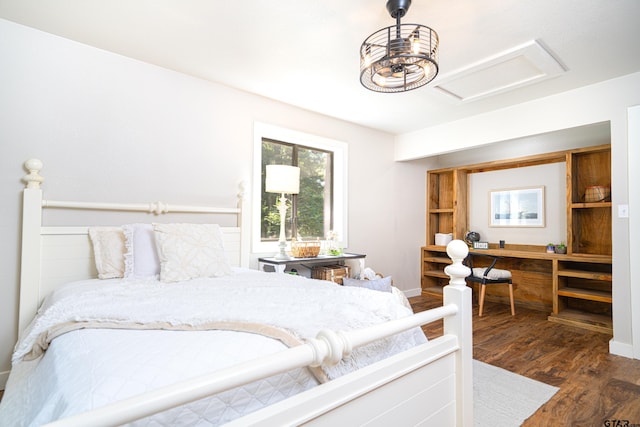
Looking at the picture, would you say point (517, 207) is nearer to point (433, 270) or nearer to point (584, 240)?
point (584, 240)

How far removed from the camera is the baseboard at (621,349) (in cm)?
269

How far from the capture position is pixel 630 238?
106 inches

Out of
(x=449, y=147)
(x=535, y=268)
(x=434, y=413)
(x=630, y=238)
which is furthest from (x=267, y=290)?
(x=535, y=268)

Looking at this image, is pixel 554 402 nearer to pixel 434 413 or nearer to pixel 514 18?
pixel 434 413

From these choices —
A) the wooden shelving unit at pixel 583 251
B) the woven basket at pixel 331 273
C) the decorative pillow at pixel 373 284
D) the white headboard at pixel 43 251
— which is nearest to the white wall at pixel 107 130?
the white headboard at pixel 43 251

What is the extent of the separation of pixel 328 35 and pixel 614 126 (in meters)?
2.60

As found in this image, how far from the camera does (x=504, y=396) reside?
2080mm

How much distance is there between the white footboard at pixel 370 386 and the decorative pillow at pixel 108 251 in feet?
6.05

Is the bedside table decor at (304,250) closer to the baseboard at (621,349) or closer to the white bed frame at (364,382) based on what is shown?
the white bed frame at (364,382)

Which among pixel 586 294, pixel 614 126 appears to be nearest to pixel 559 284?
pixel 586 294

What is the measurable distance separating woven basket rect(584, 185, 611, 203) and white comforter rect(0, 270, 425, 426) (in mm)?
3491

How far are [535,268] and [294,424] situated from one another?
4.57m

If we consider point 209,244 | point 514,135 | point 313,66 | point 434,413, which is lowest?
point 434,413

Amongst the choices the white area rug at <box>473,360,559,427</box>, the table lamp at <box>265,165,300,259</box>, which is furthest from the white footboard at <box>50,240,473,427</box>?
the table lamp at <box>265,165,300,259</box>
